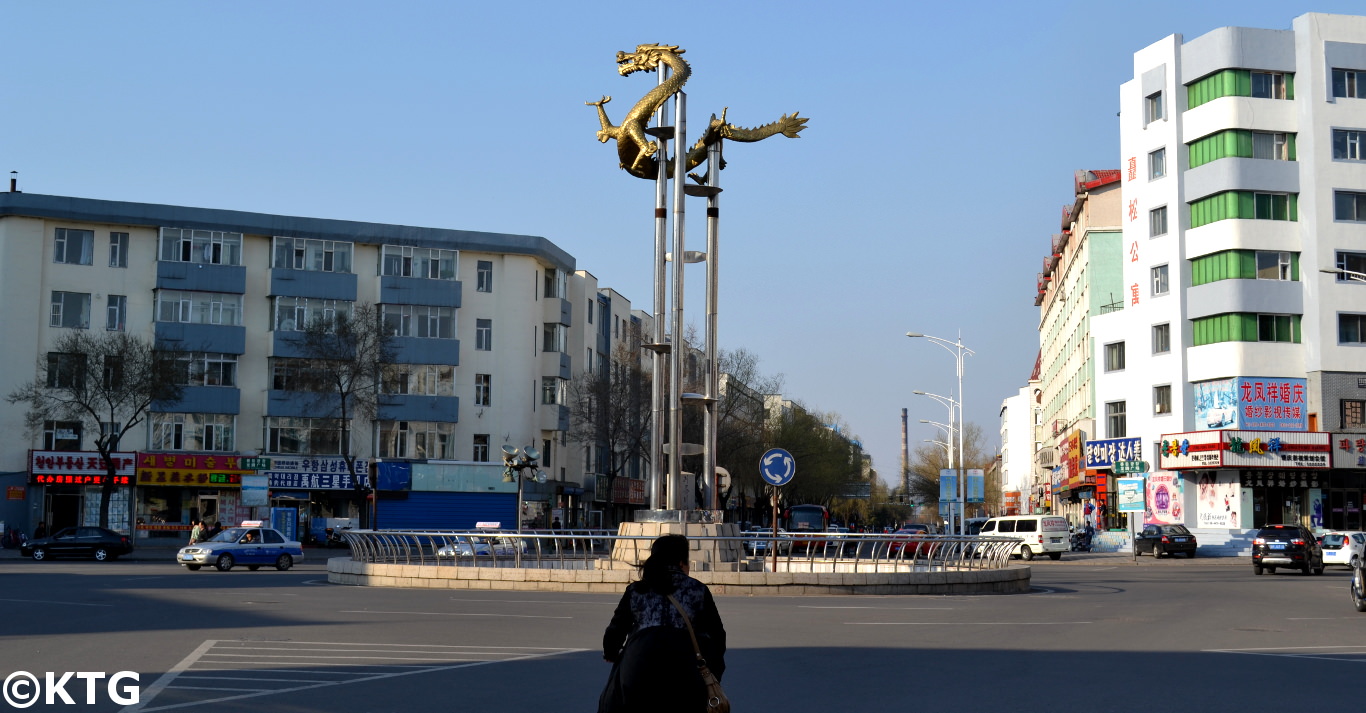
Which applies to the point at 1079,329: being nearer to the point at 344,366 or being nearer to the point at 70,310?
the point at 344,366

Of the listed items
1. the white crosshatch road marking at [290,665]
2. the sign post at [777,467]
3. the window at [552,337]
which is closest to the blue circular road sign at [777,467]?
the sign post at [777,467]

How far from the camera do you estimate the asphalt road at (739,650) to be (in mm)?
10633

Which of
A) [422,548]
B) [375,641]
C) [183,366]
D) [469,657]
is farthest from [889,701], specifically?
[183,366]

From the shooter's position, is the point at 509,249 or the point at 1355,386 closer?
the point at 1355,386

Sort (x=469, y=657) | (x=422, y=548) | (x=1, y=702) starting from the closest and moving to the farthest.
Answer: (x=1, y=702) → (x=469, y=657) → (x=422, y=548)

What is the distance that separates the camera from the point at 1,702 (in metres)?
10.1

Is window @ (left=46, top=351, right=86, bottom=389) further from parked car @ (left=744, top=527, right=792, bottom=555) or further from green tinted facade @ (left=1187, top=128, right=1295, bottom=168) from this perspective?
green tinted facade @ (left=1187, top=128, right=1295, bottom=168)

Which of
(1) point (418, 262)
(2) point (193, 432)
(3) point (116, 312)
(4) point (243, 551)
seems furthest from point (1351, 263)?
(3) point (116, 312)

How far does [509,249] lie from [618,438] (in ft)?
36.4

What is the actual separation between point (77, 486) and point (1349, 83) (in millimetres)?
56157

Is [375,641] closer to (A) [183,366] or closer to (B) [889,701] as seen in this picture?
(B) [889,701]

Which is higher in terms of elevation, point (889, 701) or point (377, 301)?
point (377, 301)

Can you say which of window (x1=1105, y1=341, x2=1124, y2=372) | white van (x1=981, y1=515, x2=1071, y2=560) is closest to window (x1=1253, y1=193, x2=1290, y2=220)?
window (x1=1105, y1=341, x2=1124, y2=372)

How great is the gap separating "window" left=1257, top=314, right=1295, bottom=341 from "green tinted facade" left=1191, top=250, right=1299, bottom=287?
5.50 ft
